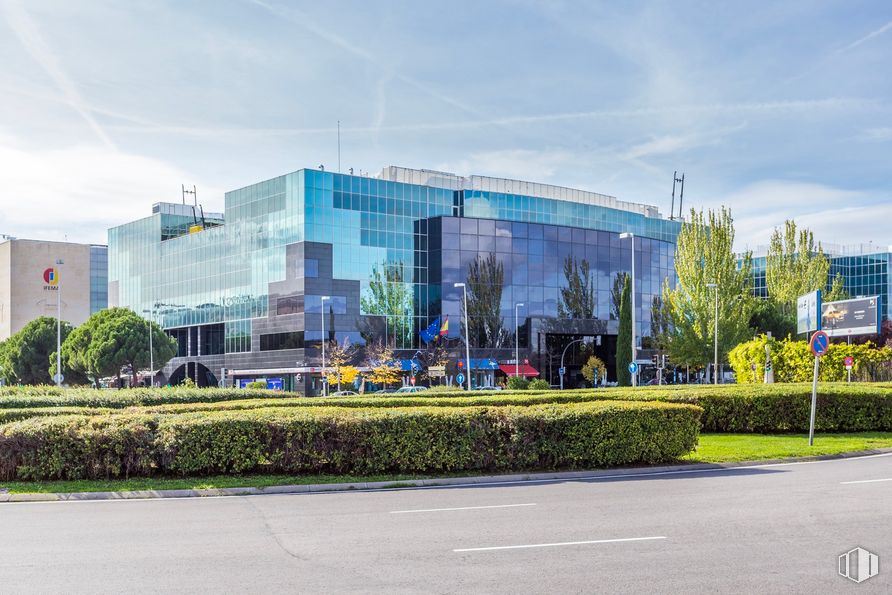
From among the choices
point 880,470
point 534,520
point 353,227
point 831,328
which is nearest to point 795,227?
point 831,328

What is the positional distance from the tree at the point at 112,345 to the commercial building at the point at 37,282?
5678 cm

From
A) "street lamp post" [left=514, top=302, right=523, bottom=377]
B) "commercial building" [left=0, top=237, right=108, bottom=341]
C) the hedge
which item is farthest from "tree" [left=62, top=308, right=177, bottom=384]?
the hedge

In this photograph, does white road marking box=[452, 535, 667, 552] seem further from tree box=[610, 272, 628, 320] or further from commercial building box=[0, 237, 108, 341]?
commercial building box=[0, 237, 108, 341]

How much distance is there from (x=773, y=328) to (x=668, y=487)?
2539 inches

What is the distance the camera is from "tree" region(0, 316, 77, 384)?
84.1 metres

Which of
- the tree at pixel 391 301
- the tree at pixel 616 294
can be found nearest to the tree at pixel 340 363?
the tree at pixel 391 301

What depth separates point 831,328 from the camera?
4538 centimetres

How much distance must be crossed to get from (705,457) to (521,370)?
58.7m

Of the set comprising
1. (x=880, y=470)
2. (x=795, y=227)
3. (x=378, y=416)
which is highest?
(x=795, y=227)

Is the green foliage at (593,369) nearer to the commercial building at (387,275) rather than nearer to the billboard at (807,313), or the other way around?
the commercial building at (387,275)

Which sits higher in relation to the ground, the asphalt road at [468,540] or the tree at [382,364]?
the asphalt road at [468,540]

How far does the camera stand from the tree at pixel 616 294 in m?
86.8

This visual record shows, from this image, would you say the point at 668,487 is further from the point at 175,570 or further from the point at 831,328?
the point at 831,328

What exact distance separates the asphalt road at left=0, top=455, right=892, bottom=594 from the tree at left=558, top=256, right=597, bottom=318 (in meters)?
67.8
